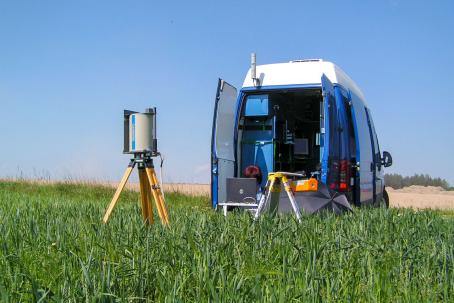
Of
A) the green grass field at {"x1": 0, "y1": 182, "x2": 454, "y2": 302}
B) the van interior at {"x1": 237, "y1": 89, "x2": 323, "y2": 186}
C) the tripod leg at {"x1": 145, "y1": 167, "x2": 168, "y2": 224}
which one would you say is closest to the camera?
the green grass field at {"x1": 0, "y1": 182, "x2": 454, "y2": 302}

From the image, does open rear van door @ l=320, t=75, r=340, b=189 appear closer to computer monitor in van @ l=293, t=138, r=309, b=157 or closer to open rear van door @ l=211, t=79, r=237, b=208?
open rear van door @ l=211, t=79, r=237, b=208

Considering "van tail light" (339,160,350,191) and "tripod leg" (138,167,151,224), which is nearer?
"tripod leg" (138,167,151,224)

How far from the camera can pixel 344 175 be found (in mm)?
8008

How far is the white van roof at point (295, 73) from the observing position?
838 cm

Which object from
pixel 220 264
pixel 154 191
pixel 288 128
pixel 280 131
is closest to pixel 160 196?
pixel 154 191

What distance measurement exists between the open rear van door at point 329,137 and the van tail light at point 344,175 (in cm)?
9

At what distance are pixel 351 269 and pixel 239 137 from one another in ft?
18.6

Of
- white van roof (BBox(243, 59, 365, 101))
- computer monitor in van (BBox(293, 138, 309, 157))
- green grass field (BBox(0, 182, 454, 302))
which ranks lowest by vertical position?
green grass field (BBox(0, 182, 454, 302))

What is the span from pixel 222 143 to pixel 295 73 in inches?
63.5

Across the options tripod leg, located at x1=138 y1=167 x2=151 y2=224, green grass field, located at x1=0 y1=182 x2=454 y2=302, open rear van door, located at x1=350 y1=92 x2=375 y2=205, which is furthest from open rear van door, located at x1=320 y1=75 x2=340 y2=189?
tripod leg, located at x1=138 y1=167 x2=151 y2=224

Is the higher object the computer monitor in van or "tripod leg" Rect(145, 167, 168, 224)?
the computer monitor in van

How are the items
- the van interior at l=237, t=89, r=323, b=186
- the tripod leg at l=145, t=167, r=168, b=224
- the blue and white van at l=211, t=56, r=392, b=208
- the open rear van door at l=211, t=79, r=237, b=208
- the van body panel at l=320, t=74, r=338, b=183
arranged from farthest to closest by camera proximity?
the van interior at l=237, t=89, r=323, b=186 < the open rear van door at l=211, t=79, r=237, b=208 < the blue and white van at l=211, t=56, r=392, b=208 < the van body panel at l=320, t=74, r=338, b=183 < the tripod leg at l=145, t=167, r=168, b=224

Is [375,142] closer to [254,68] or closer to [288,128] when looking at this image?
[288,128]

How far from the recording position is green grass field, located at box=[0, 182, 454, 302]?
2609mm
